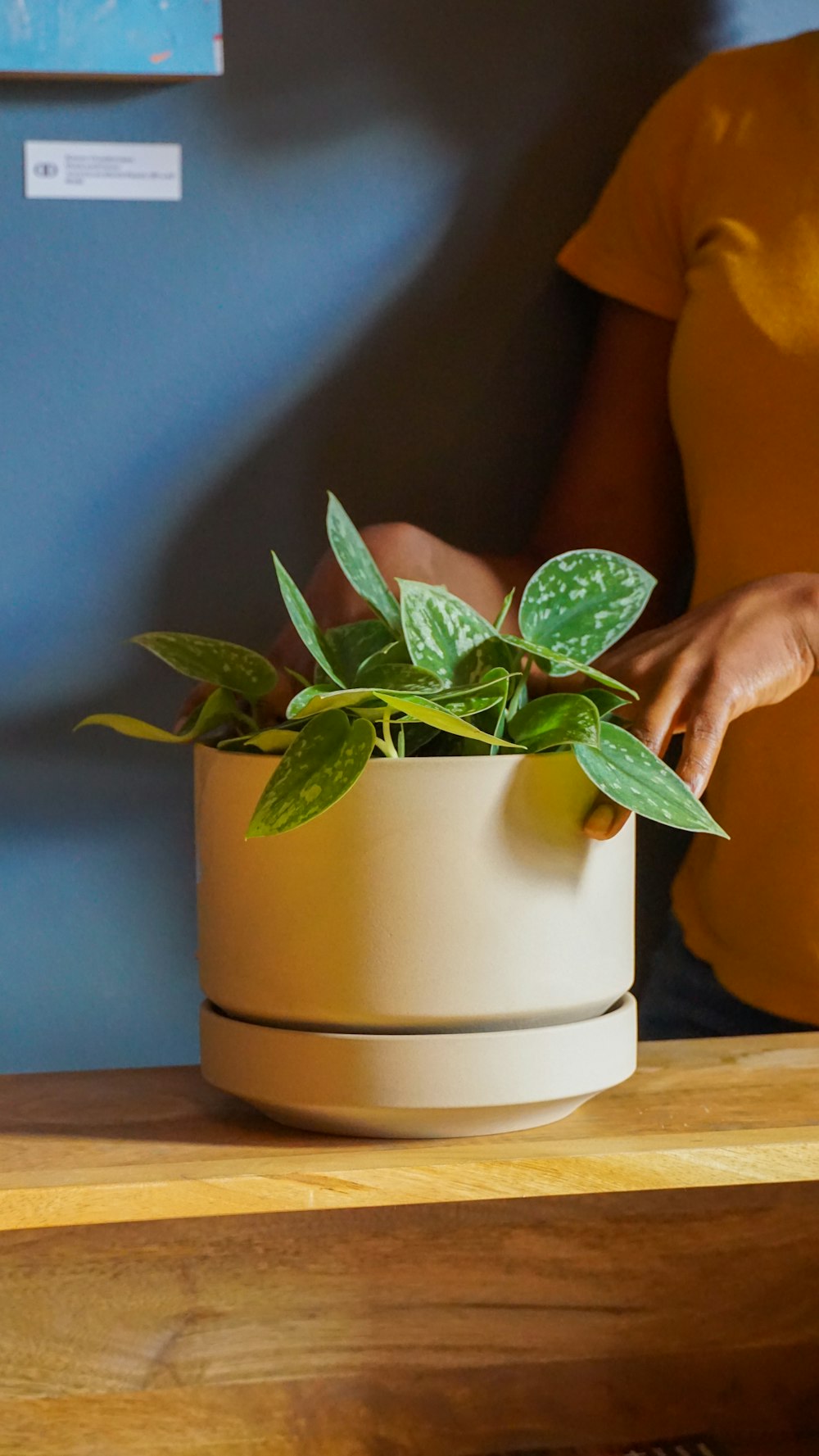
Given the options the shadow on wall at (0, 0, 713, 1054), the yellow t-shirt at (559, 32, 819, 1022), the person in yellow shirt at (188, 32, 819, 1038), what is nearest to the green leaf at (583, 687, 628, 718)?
the person in yellow shirt at (188, 32, 819, 1038)

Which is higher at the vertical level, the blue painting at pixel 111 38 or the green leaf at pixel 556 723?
the blue painting at pixel 111 38

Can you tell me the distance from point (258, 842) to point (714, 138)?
66 cm

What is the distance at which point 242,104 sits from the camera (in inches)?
37.7

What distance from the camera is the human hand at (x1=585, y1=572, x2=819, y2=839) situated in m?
0.59

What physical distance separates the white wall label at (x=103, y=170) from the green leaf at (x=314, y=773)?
0.57 metres

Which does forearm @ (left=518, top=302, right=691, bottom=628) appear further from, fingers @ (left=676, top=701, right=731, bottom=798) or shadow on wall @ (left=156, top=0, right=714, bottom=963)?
fingers @ (left=676, top=701, right=731, bottom=798)

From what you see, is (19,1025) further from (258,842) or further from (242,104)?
(242,104)

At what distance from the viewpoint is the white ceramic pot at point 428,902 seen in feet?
1.76

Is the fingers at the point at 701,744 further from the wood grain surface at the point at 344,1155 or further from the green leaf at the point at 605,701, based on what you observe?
the wood grain surface at the point at 344,1155

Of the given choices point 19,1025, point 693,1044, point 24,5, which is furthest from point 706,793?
point 24,5

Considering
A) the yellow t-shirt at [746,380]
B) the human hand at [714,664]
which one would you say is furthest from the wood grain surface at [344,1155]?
the yellow t-shirt at [746,380]

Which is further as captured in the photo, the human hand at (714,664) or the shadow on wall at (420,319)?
the shadow on wall at (420,319)

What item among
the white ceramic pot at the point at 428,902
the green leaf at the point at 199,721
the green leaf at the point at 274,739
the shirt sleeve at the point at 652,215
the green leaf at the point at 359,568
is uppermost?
the shirt sleeve at the point at 652,215

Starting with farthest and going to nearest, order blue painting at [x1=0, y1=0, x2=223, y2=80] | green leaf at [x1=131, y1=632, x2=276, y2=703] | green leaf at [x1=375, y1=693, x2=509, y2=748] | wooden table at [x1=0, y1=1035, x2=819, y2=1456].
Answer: blue painting at [x1=0, y1=0, x2=223, y2=80] < wooden table at [x1=0, y1=1035, x2=819, y2=1456] < green leaf at [x1=131, y1=632, x2=276, y2=703] < green leaf at [x1=375, y1=693, x2=509, y2=748]
